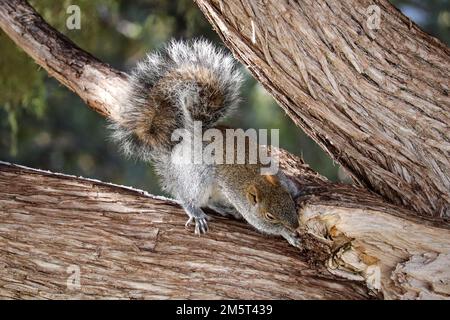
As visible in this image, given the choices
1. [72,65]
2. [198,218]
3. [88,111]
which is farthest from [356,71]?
[88,111]

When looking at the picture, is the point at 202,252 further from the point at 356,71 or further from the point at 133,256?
the point at 356,71

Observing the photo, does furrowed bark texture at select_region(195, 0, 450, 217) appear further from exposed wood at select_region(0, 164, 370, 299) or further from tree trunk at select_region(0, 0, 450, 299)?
exposed wood at select_region(0, 164, 370, 299)

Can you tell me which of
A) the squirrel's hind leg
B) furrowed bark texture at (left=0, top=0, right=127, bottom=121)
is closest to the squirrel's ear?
the squirrel's hind leg

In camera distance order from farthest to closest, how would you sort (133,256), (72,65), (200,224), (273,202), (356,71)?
(72,65) < (273,202) < (200,224) < (133,256) < (356,71)

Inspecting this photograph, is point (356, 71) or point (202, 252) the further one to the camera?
point (202, 252)

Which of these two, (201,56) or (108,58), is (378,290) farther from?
(108,58)

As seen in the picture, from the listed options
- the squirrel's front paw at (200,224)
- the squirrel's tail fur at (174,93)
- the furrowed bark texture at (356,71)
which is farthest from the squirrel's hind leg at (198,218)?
the furrowed bark texture at (356,71)
